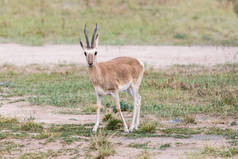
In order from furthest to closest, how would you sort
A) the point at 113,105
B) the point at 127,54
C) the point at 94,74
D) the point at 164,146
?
the point at 127,54, the point at 113,105, the point at 94,74, the point at 164,146

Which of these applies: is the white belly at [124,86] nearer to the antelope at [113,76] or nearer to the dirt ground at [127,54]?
the antelope at [113,76]

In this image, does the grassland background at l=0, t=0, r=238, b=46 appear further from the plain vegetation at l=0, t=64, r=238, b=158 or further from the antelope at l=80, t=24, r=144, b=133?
the antelope at l=80, t=24, r=144, b=133

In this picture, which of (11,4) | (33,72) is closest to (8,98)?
(33,72)

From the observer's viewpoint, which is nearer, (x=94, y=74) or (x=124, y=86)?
(x=94, y=74)

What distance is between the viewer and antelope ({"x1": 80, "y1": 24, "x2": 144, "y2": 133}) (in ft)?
27.2

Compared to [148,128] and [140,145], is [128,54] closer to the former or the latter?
[148,128]

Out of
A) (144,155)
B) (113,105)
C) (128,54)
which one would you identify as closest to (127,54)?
(128,54)

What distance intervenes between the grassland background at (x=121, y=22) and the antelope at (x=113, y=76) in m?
12.9

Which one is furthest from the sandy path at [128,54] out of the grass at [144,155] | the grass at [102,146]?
the grass at [144,155]

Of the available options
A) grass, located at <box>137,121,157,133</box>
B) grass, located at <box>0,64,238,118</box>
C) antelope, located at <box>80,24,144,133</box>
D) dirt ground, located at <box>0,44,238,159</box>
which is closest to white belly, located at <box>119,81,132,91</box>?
antelope, located at <box>80,24,144,133</box>

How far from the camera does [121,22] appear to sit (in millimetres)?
26141

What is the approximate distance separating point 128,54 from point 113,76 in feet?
37.0

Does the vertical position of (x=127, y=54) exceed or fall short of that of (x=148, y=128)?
it exceeds it

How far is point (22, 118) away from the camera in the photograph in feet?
33.2
